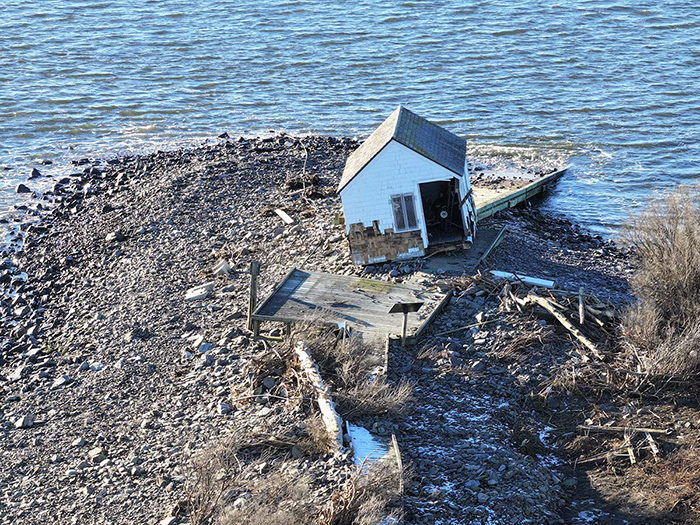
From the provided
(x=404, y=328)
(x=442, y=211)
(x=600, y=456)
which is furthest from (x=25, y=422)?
(x=600, y=456)

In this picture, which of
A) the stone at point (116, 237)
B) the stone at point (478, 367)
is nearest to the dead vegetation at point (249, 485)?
the stone at point (478, 367)

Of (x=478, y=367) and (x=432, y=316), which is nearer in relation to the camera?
(x=478, y=367)

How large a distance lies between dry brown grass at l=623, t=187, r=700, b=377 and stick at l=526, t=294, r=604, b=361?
758 mm

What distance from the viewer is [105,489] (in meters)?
14.0

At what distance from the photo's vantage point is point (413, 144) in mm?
19531

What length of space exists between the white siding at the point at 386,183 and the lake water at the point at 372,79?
945 centimetres

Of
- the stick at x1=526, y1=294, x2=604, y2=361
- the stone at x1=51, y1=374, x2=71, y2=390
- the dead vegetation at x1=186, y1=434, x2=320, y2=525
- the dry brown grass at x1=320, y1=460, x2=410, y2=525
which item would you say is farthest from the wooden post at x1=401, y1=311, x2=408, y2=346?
the stone at x1=51, y1=374, x2=71, y2=390

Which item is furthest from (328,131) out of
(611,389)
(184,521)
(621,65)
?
(184,521)

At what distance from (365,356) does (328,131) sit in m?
19.1

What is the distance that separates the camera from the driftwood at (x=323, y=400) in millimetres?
13820

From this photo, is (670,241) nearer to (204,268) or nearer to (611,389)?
(611,389)

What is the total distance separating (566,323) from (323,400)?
5748 mm

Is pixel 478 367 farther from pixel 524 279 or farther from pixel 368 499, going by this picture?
pixel 368 499

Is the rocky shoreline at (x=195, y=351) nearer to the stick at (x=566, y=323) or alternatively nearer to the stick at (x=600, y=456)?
the stick at (x=566, y=323)
